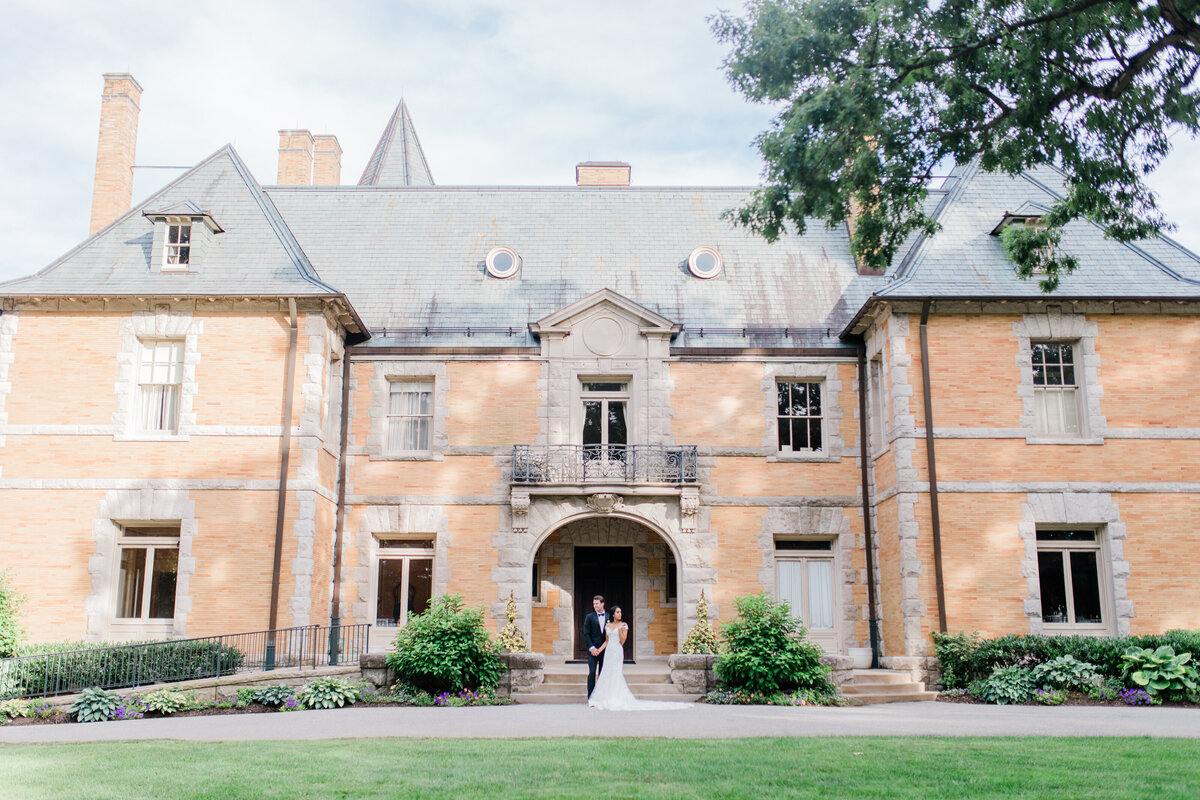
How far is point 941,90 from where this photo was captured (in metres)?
10.2

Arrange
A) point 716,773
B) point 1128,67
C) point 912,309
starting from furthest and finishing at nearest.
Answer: point 912,309
point 1128,67
point 716,773

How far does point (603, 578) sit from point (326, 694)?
718cm

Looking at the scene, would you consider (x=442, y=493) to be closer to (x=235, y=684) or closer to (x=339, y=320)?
(x=339, y=320)

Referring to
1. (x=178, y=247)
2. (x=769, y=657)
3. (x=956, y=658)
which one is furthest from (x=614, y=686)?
(x=178, y=247)

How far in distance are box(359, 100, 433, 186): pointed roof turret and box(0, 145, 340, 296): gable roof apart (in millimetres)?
8259

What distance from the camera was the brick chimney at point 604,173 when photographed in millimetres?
25172

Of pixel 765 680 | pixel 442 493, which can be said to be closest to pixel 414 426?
pixel 442 493

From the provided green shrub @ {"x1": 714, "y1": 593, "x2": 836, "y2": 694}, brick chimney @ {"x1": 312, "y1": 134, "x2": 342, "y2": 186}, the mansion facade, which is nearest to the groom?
green shrub @ {"x1": 714, "y1": 593, "x2": 836, "y2": 694}

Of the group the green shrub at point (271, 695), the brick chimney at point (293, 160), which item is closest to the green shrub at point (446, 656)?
the green shrub at point (271, 695)

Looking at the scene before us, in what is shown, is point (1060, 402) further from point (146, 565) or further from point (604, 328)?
point (146, 565)

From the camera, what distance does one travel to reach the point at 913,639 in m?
16.6

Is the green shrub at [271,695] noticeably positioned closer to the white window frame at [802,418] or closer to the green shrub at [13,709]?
the green shrub at [13,709]

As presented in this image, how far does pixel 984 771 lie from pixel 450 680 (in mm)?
8372

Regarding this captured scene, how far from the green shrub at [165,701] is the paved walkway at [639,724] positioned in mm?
680
